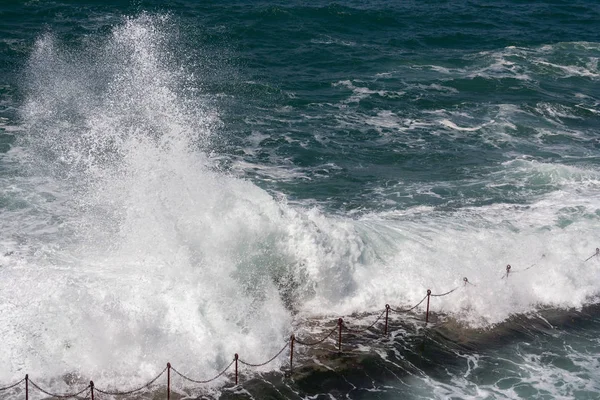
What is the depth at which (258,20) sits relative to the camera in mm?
40750

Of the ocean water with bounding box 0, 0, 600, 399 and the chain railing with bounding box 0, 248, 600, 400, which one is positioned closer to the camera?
the chain railing with bounding box 0, 248, 600, 400

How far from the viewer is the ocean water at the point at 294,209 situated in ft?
53.6

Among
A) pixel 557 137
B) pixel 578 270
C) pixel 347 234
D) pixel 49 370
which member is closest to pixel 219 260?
pixel 347 234

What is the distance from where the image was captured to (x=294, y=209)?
2025 centimetres

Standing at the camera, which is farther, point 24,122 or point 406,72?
point 406,72

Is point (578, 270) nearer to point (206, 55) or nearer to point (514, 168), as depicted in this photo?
point (514, 168)

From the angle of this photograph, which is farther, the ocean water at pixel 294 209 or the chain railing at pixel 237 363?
the ocean water at pixel 294 209

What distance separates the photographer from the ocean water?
53.6 feet

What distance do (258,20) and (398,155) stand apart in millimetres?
16362

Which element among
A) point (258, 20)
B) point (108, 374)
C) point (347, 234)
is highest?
point (258, 20)

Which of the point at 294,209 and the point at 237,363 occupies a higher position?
the point at 294,209

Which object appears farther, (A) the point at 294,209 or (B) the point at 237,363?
(A) the point at 294,209

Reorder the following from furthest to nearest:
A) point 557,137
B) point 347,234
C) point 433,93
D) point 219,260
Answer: point 433,93 → point 557,137 → point 347,234 → point 219,260

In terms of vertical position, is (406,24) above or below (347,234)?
above
